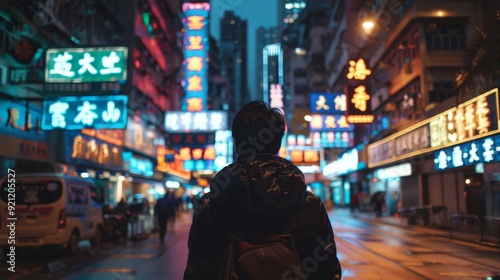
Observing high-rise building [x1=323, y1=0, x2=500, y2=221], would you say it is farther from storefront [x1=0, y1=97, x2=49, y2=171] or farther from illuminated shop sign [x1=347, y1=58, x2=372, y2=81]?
storefront [x1=0, y1=97, x2=49, y2=171]

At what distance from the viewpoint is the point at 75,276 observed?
10.1 m

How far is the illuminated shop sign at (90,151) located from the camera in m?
22.7

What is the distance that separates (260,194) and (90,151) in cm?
2496

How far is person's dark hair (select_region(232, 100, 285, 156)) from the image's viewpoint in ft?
8.83

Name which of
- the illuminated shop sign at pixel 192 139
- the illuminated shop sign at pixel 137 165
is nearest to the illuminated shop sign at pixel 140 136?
the illuminated shop sign at pixel 137 165

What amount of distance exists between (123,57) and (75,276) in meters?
8.92

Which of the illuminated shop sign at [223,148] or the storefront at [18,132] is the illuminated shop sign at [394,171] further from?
the storefront at [18,132]

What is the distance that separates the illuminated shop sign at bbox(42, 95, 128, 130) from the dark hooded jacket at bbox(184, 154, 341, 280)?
1496cm

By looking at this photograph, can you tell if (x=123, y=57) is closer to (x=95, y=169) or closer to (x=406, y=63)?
(x=95, y=169)

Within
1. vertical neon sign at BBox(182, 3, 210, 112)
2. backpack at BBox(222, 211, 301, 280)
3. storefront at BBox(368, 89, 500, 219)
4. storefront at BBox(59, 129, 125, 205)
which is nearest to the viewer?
backpack at BBox(222, 211, 301, 280)

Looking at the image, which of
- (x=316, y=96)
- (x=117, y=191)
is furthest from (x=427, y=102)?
(x=117, y=191)

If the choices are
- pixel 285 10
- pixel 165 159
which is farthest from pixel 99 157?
pixel 285 10

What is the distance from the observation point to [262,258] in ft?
7.22

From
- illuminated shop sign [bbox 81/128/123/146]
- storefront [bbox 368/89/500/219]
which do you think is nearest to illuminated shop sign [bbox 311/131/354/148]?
storefront [bbox 368/89/500/219]
